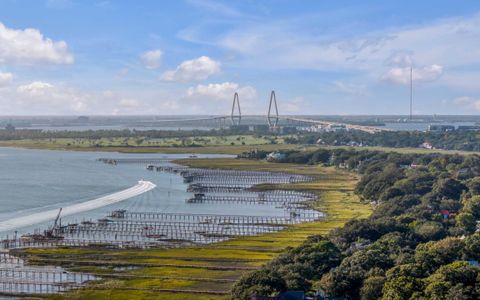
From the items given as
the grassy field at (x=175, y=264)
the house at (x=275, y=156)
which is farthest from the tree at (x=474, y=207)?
the house at (x=275, y=156)

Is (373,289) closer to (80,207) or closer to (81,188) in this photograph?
(80,207)

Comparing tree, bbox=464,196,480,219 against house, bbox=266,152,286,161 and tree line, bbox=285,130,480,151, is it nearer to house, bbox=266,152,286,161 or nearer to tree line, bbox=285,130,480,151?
house, bbox=266,152,286,161

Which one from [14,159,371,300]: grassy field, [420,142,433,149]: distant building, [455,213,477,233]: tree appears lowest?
[14,159,371,300]: grassy field

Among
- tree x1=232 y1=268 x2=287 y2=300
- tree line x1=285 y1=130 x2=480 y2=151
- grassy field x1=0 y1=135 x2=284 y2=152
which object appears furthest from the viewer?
tree line x1=285 y1=130 x2=480 y2=151

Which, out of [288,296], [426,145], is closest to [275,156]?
[426,145]

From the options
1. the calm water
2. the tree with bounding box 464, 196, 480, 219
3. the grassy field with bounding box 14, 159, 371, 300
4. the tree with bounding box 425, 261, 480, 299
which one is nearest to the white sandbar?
the calm water
